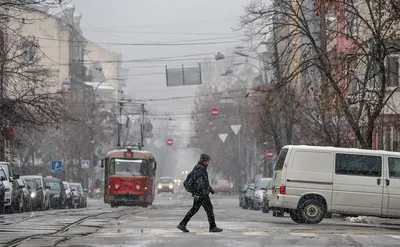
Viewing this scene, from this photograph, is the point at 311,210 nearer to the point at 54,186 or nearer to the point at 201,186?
the point at 201,186

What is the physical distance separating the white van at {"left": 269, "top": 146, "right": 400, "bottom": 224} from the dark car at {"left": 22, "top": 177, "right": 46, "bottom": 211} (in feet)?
65.8

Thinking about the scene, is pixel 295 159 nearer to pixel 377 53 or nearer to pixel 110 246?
pixel 377 53

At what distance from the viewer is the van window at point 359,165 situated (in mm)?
28602

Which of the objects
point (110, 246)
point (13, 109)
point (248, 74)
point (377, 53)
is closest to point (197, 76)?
point (13, 109)

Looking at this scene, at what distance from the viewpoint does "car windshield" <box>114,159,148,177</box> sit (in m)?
51.3

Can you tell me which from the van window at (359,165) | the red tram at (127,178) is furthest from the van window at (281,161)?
the red tram at (127,178)

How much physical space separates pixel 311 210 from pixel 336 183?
96 centimetres

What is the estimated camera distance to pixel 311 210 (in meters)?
28.7

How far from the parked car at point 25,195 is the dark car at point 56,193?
300 inches

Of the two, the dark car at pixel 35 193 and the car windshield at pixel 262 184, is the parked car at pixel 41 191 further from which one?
the car windshield at pixel 262 184

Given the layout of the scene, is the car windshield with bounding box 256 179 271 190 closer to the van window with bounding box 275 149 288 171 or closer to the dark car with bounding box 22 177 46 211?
the dark car with bounding box 22 177 46 211

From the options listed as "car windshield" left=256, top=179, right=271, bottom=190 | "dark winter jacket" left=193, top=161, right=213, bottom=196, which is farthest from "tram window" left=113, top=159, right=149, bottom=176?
"dark winter jacket" left=193, top=161, right=213, bottom=196

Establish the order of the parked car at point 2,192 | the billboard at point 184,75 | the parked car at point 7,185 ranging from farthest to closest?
the billboard at point 184,75, the parked car at point 7,185, the parked car at point 2,192

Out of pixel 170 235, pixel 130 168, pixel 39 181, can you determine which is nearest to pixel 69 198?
pixel 130 168
